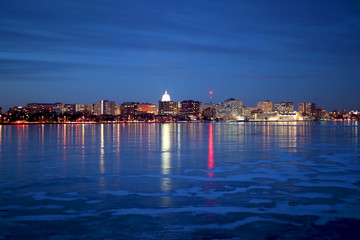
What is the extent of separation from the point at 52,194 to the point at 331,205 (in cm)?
768

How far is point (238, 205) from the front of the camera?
955cm

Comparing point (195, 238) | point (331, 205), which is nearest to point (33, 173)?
point (195, 238)

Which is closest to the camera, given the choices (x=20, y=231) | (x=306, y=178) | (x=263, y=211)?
(x=20, y=231)

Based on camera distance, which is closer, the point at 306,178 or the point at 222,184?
the point at 222,184

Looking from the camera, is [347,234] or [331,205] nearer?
[347,234]

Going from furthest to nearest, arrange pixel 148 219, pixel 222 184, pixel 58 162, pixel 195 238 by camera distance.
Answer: pixel 58 162 < pixel 222 184 < pixel 148 219 < pixel 195 238

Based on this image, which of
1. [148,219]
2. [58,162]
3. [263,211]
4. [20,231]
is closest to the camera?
[20,231]

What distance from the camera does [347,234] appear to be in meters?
7.28

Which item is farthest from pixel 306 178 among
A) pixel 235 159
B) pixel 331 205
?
pixel 235 159

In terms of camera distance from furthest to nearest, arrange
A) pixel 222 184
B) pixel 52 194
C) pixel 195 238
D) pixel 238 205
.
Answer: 1. pixel 222 184
2. pixel 52 194
3. pixel 238 205
4. pixel 195 238

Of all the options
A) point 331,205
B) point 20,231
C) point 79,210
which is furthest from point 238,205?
point 20,231

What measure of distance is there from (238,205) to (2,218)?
5.52 metres

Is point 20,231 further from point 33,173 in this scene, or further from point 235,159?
point 235,159

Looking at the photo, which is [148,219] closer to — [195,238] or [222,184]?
[195,238]
